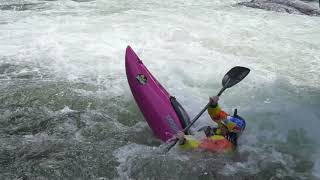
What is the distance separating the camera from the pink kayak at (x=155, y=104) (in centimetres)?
569

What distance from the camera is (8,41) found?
30.5 feet

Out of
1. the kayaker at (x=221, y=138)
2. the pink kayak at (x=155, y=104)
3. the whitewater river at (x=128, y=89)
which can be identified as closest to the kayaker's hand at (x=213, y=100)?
the kayaker at (x=221, y=138)

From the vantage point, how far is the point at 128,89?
7.29 m

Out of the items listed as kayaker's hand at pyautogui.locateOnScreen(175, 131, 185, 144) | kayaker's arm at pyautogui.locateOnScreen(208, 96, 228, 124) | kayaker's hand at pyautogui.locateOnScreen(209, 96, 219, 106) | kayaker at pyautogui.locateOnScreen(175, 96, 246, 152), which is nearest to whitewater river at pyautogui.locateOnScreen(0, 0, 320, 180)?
kayaker at pyautogui.locateOnScreen(175, 96, 246, 152)

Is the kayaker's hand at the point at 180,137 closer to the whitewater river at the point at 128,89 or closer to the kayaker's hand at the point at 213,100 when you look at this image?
the whitewater river at the point at 128,89

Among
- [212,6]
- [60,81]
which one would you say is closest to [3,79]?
[60,81]

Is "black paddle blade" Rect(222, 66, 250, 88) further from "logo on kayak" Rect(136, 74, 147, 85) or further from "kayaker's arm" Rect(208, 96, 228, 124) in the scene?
"logo on kayak" Rect(136, 74, 147, 85)

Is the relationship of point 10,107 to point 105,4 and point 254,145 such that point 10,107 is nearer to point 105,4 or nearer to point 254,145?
point 254,145

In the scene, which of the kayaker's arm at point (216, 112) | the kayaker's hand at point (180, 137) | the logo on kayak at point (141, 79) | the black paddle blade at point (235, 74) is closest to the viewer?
the kayaker's hand at point (180, 137)

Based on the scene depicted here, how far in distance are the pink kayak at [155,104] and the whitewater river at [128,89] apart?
0.22 m

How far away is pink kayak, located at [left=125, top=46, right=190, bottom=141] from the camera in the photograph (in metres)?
5.69

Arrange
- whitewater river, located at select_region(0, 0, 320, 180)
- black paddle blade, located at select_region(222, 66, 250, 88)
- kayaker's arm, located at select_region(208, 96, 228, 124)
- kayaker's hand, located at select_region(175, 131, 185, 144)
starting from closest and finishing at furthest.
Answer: kayaker's hand, located at select_region(175, 131, 185, 144) → whitewater river, located at select_region(0, 0, 320, 180) → kayaker's arm, located at select_region(208, 96, 228, 124) → black paddle blade, located at select_region(222, 66, 250, 88)

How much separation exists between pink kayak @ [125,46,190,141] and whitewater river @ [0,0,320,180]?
22cm

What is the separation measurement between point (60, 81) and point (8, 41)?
2.49 metres
